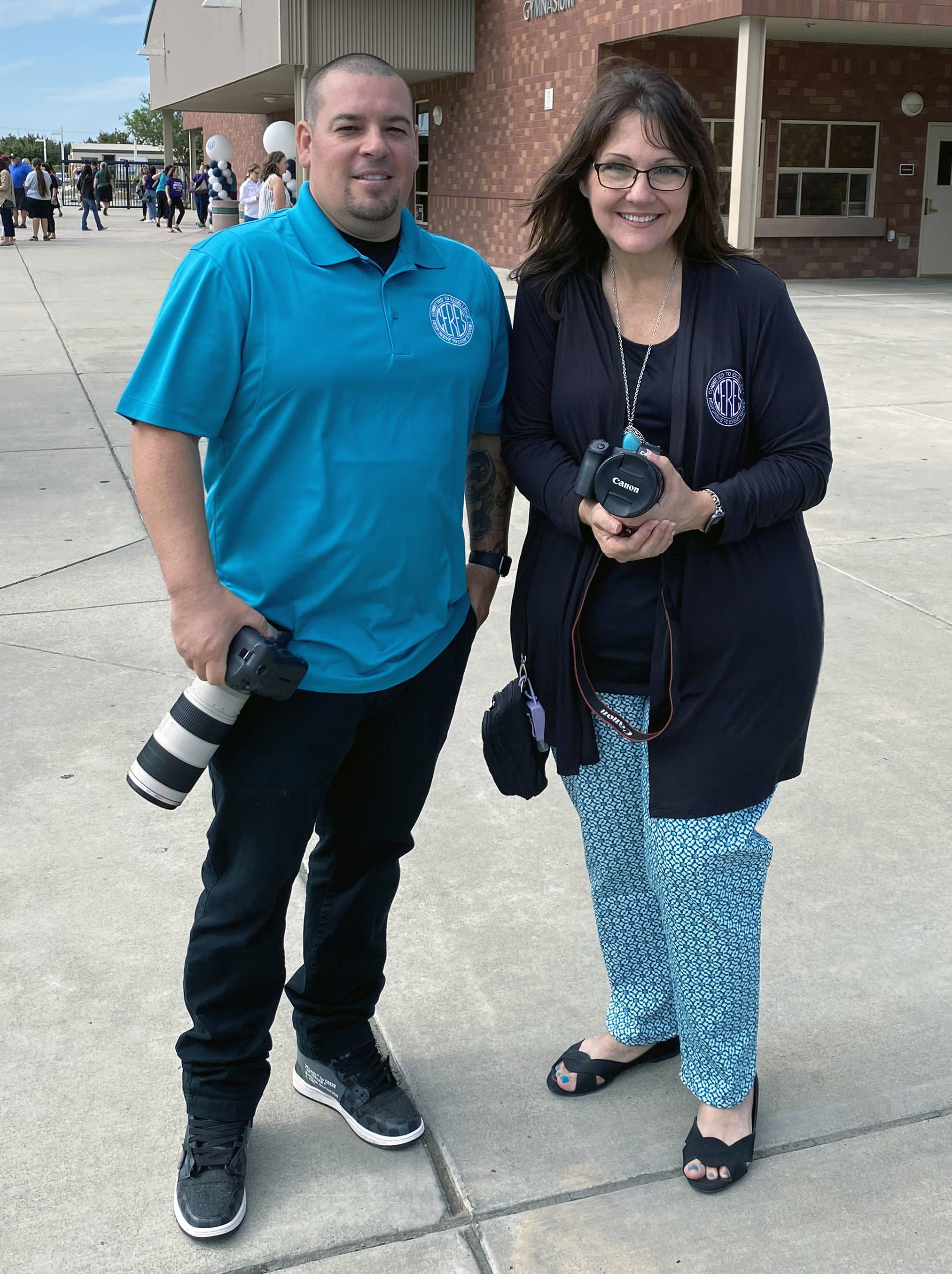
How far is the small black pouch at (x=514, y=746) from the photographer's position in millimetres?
2465

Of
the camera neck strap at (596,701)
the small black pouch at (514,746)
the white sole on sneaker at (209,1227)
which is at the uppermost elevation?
the camera neck strap at (596,701)

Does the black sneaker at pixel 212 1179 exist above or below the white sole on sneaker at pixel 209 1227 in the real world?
above

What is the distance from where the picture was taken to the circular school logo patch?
2.16 m

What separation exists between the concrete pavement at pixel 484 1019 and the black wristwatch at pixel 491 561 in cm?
97

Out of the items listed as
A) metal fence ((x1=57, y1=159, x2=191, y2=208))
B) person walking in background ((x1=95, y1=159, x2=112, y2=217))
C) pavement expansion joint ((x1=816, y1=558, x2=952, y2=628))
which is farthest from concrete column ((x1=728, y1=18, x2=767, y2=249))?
metal fence ((x1=57, y1=159, x2=191, y2=208))

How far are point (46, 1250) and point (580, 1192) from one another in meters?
0.91

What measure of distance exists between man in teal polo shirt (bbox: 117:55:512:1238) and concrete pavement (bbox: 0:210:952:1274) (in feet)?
0.52

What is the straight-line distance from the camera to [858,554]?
6.08m

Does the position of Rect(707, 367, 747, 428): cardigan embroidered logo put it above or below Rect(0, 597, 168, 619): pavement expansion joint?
above

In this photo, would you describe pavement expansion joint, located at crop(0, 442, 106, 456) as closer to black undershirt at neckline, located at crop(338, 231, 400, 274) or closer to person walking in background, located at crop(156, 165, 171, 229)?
black undershirt at neckline, located at crop(338, 231, 400, 274)

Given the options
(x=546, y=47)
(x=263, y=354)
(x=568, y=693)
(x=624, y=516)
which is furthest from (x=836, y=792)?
(x=546, y=47)

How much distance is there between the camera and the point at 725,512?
2.10m

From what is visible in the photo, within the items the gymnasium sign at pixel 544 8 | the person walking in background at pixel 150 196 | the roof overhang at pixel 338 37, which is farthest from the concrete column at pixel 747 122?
the person walking in background at pixel 150 196

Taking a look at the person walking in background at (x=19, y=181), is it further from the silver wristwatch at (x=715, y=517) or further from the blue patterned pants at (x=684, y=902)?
the silver wristwatch at (x=715, y=517)
